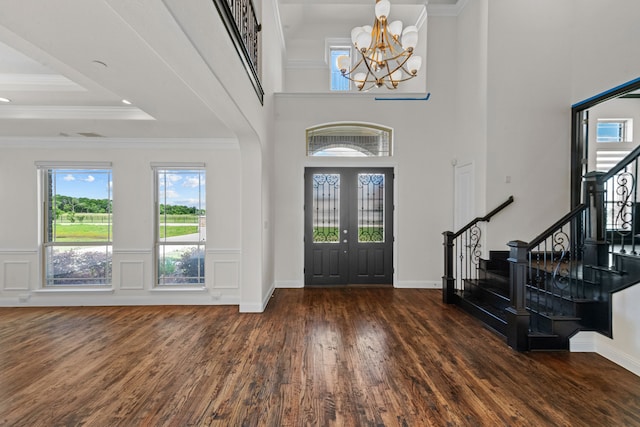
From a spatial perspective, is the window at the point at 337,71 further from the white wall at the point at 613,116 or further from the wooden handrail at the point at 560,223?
the wooden handrail at the point at 560,223

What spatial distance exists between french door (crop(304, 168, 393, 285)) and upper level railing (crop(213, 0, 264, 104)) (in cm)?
221

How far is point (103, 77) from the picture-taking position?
2.32 meters

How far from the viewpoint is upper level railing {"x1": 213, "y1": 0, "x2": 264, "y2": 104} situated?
7.86ft

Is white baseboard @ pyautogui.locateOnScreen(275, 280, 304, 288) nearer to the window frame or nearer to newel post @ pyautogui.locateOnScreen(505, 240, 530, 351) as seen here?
newel post @ pyautogui.locateOnScreen(505, 240, 530, 351)

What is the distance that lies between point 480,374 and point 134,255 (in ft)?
16.6

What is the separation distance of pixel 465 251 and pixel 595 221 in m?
2.16

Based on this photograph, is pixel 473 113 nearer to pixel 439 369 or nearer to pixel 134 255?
pixel 439 369

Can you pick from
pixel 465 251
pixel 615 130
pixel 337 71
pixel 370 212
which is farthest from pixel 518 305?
pixel 337 71

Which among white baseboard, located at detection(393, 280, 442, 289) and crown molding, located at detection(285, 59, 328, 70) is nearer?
white baseboard, located at detection(393, 280, 442, 289)

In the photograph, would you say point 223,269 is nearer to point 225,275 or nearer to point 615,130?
point 225,275

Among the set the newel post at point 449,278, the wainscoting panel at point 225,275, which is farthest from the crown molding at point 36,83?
the newel post at point 449,278

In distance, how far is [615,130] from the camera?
16.0 ft

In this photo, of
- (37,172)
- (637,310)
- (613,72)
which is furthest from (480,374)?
(37,172)

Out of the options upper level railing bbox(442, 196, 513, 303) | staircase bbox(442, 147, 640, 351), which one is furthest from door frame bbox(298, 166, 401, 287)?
staircase bbox(442, 147, 640, 351)
